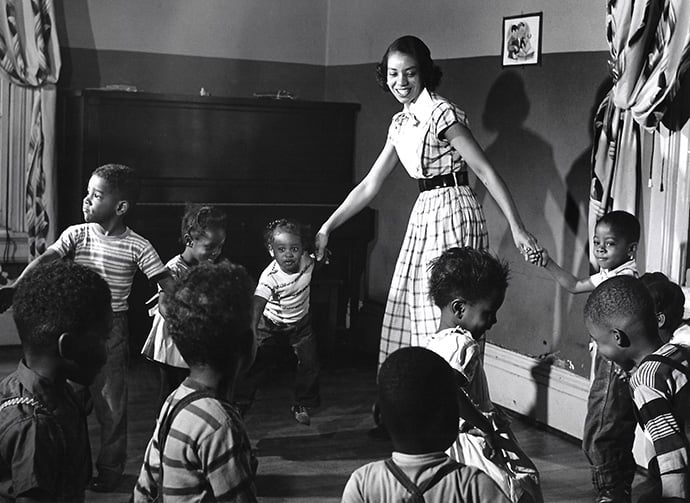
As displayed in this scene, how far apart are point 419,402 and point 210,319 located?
0.45 m

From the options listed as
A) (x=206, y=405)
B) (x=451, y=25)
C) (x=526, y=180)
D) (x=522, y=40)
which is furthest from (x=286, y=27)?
(x=206, y=405)

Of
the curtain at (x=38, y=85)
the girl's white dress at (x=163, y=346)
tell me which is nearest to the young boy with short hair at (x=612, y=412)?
the girl's white dress at (x=163, y=346)

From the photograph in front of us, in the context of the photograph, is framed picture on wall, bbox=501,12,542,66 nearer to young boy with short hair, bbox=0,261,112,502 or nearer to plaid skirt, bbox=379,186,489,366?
plaid skirt, bbox=379,186,489,366

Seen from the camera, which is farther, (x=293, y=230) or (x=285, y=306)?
(x=285, y=306)

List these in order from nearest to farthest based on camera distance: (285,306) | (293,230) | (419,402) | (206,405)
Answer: (419,402) → (206,405) → (293,230) → (285,306)

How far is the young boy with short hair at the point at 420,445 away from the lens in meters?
1.76

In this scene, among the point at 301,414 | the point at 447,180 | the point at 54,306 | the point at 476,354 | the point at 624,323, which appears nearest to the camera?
the point at 54,306

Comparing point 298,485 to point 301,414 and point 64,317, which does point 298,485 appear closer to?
point 301,414

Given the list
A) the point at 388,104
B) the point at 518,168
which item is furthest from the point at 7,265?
the point at 518,168

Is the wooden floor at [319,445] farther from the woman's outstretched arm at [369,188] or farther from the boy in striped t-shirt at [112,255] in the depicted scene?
the woman's outstretched arm at [369,188]

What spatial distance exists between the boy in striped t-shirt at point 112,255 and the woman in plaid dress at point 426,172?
3.05 ft

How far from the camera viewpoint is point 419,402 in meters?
1.76

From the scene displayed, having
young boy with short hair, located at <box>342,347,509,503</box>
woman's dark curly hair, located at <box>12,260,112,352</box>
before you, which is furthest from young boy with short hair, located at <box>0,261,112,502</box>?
young boy with short hair, located at <box>342,347,509,503</box>

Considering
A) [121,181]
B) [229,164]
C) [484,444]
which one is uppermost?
[229,164]
